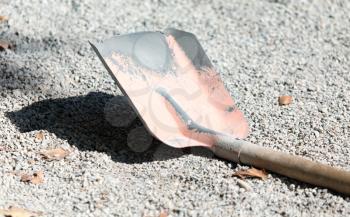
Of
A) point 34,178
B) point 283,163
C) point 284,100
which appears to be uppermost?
point 283,163

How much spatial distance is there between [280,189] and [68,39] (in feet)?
6.26

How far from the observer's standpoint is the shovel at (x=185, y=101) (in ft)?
9.75

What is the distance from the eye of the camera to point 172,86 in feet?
11.1

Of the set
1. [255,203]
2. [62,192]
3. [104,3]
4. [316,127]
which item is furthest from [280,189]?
[104,3]

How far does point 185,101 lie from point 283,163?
64 centimetres

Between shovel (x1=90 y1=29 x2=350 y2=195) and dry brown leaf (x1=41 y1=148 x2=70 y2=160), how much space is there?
1.28 ft

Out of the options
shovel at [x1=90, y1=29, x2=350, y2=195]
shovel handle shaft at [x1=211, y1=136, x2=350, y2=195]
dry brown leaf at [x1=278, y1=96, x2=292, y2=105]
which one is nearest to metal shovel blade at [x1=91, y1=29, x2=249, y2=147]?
shovel at [x1=90, y1=29, x2=350, y2=195]

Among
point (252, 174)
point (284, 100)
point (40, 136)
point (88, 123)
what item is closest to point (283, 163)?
point (252, 174)

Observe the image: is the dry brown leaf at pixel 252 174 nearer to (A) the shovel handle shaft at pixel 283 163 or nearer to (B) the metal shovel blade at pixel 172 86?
(A) the shovel handle shaft at pixel 283 163

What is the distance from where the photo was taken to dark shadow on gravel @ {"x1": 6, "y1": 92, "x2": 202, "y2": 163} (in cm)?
324

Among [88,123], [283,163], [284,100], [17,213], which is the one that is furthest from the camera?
[284,100]

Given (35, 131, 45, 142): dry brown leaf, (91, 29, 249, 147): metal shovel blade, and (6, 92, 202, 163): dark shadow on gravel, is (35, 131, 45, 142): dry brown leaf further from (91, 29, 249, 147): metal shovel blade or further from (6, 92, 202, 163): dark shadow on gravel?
(91, 29, 249, 147): metal shovel blade

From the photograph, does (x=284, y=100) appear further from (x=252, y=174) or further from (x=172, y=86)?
(x=252, y=174)

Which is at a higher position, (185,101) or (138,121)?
(185,101)
